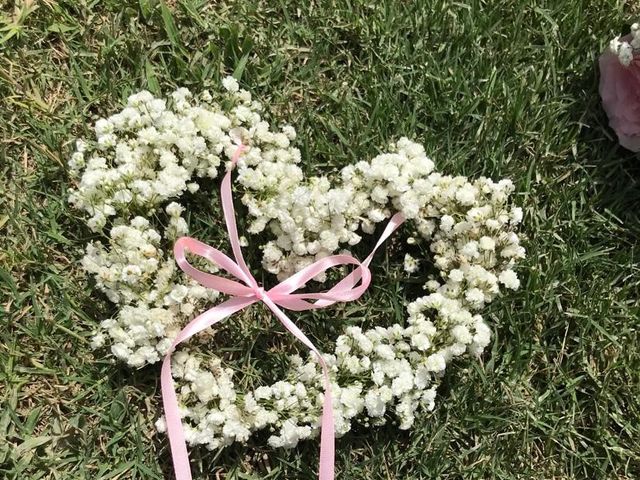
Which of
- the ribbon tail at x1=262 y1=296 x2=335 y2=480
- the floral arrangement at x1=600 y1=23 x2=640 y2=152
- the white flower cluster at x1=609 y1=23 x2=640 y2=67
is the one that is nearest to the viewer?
the ribbon tail at x1=262 y1=296 x2=335 y2=480

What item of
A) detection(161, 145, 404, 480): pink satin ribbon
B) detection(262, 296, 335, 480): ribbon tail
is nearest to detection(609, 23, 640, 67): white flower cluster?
detection(161, 145, 404, 480): pink satin ribbon

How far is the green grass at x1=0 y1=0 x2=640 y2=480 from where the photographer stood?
1.85m

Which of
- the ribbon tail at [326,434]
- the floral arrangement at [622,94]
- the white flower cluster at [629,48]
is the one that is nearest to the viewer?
the ribbon tail at [326,434]

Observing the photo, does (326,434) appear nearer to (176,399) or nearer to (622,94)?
(176,399)

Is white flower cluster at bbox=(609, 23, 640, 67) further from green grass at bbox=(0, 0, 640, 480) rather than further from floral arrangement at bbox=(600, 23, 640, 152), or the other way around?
green grass at bbox=(0, 0, 640, 480)

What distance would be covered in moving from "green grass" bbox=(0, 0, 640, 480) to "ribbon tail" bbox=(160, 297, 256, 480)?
129 mm

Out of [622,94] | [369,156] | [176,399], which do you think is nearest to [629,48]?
[622,94]

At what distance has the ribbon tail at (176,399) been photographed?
66.2 inches

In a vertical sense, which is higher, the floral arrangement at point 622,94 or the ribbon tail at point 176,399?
the floral arrangement at point 622,94

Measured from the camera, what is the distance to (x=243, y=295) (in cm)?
176

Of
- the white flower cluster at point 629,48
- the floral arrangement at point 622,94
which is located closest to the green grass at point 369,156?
the floral arrangement at point 622,94

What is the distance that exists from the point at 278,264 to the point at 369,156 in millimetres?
Answer: 375

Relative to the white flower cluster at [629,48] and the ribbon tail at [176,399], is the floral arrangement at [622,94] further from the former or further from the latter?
the ribbon tail at [176,399]

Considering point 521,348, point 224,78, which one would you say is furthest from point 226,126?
point 521,348
